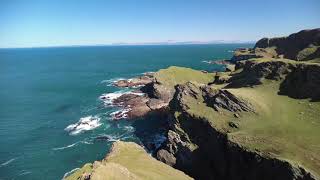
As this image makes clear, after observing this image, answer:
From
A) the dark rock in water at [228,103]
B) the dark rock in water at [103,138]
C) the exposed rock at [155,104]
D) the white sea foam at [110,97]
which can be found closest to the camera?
the dark rock in water at [228,103]

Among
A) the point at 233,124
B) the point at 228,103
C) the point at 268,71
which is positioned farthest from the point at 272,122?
the point at 268,71

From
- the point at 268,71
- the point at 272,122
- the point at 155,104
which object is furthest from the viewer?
the point at 155,104

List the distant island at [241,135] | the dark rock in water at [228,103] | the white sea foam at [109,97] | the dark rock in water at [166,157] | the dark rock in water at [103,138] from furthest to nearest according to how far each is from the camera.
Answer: the white sea foam at [109,97]
the dark rock in water at [103,138]
the dark rock in water at [166,157]
the dark rock in water at [228,103]
the distant island at [241,135]

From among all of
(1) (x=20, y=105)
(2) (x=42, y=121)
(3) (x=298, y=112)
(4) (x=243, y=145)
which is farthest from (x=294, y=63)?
(1) (x=20, y=105)

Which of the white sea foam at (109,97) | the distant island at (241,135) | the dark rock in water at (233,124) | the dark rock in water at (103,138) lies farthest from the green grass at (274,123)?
the white sea foam at (109,97)

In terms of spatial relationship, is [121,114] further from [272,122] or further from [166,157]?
[272,122]

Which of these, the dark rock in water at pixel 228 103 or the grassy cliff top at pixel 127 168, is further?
the dark rock in water at pixel 228 103

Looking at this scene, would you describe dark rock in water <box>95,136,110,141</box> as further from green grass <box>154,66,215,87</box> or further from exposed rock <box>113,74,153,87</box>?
exposed rock <box>113,74,153,87</box>

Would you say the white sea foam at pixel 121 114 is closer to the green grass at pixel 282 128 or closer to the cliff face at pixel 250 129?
the cliff face at pixel 250 129
